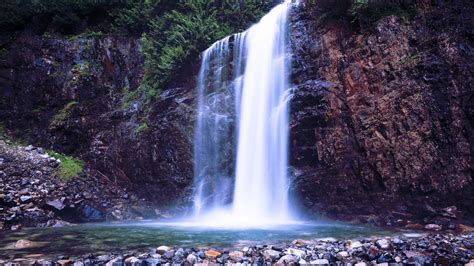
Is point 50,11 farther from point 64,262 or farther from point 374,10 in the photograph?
point 64,262

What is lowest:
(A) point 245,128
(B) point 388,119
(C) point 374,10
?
(B) point 388,119

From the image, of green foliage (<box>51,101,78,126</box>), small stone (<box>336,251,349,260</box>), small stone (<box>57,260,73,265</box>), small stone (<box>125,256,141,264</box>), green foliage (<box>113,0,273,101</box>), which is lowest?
small stone (<box>57,260,73,265</box>)

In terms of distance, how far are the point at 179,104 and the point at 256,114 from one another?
3281 mm

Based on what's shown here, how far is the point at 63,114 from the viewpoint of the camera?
16328mm

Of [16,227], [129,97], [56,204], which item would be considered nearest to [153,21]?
[129,97]

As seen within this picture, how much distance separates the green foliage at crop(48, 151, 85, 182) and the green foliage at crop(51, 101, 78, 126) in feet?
5.22

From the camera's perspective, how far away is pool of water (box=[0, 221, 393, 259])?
22.2 ft

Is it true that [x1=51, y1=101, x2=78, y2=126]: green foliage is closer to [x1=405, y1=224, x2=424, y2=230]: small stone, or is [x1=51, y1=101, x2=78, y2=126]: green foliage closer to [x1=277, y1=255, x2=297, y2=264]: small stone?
[x1=277, y1=255, x2=297, y2=264]: small stone

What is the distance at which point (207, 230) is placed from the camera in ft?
31.1

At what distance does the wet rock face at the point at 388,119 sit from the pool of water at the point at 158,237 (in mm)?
1541

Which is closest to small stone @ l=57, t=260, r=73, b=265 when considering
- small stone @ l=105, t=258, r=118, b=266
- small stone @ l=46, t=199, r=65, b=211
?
small stone @ l=105, t=258, r=118, b=266

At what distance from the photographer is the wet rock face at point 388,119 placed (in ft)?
31.4

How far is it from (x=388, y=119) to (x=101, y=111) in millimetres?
11825

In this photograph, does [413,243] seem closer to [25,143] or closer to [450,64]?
[450,64]
